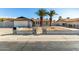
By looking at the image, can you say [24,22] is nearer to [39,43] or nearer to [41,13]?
[41,13]

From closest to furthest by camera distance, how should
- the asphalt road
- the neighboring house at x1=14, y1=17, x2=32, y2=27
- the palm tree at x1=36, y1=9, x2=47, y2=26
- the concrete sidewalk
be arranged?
the asphalt road
the palm tree at x1=36, y1=9, x2=47, y2=26
the neighboring house at x1=14, y1=17, x2=32, y2=27
the concrete sidewalk

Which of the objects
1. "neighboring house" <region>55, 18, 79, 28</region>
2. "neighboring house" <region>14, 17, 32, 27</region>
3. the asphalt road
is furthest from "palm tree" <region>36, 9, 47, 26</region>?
the asphalt road

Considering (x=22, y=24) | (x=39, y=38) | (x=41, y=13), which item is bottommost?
(x=39, y=38)

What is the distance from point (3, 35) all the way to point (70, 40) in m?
2.60

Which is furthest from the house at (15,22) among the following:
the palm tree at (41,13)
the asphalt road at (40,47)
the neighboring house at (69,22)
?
the neighboring house at (69,22)

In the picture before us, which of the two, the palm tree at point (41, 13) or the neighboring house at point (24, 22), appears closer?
the palm tree at point (41, 13)

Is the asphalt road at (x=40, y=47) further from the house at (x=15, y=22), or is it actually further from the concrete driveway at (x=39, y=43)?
the house at (x=15, y=22)

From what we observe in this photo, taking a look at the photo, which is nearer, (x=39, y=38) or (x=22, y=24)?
(x=22, y=24)

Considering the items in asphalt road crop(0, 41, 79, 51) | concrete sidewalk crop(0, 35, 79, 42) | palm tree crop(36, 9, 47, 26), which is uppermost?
palm tree crop(36, 9, 47, 26)

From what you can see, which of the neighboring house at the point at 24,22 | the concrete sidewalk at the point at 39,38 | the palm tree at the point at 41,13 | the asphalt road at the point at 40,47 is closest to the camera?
the asphalt road at the point at 40,47

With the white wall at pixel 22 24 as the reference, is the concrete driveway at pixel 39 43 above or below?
below

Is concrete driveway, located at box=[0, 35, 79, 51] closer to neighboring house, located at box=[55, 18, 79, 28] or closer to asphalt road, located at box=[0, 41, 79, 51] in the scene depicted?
asphalt road, located at box=[0, 41, 79, 51]

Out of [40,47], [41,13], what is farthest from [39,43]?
[41,13]
